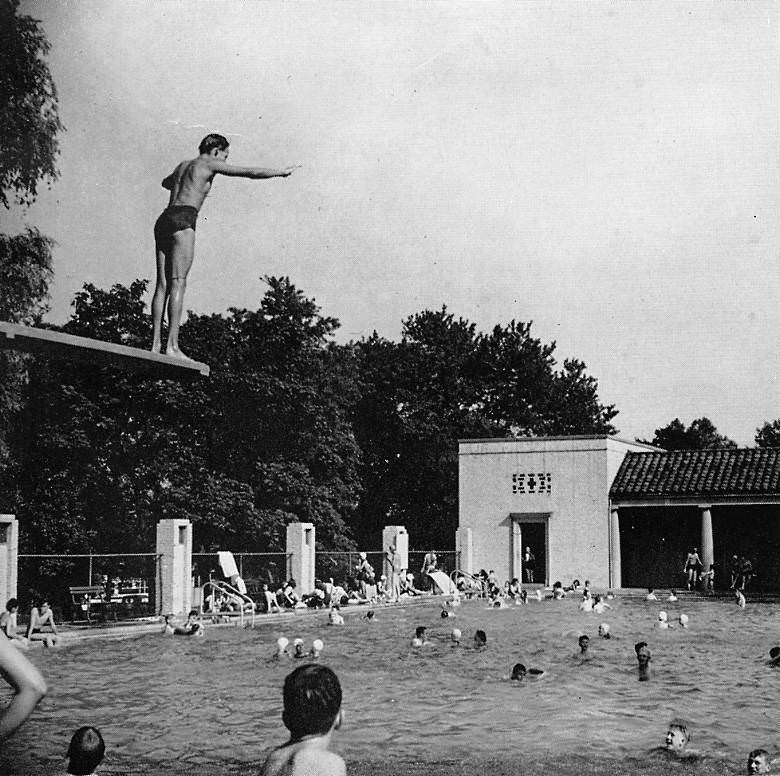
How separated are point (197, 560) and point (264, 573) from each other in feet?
8.69

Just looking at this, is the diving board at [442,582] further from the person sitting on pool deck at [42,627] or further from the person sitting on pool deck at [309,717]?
the person sitting on pool deck at [309,717]

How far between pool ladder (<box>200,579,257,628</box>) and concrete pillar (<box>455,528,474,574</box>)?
12.7 meters

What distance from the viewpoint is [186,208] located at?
21.8ft

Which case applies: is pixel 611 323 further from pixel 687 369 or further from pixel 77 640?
pixel 77 640

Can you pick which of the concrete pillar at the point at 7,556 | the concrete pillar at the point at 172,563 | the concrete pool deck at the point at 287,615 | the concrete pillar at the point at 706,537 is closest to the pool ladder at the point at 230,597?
the concrete pool deck at the point at 287,615

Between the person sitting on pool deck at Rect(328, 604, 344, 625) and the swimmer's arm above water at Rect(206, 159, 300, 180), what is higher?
the swimmer's arm above water at Rect(206, 159, 300, 180)

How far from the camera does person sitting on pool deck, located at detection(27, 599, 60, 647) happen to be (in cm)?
1858

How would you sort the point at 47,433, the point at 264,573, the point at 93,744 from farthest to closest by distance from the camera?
1. the point at 264,573
2. the point at 47,433
3. the point at 93,744

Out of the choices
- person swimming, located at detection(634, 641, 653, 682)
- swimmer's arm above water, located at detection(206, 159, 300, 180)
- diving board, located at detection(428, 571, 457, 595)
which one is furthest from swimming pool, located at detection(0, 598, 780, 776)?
diving board, located at detection(428, 571, 457, 595)

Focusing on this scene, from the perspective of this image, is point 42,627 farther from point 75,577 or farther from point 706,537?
point 706,537

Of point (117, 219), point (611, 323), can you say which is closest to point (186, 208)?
point (117, 219)

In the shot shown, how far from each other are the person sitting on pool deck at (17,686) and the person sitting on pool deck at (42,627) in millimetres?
17068

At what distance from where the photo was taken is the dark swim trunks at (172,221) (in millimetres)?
6598

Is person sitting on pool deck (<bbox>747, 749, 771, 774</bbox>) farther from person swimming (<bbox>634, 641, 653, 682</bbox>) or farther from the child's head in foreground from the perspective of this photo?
person swimming (<bbox>634, 641, 653, 682</bbox>)
